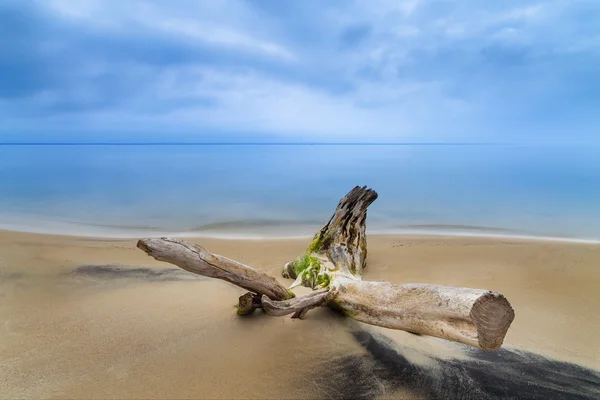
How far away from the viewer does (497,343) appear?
229 centimetres

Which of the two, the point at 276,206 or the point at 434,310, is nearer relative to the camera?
the point at 434,310

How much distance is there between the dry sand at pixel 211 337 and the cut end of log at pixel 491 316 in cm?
74

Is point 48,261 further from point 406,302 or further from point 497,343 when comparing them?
point 497,343

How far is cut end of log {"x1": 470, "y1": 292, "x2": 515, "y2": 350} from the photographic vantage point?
2.21 metres

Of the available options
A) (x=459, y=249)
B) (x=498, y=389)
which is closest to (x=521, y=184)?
(x=459, y=249)

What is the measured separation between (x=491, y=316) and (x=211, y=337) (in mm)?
2255

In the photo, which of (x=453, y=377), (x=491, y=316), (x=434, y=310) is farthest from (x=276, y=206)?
(x=491, y=316)

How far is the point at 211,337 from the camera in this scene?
3234 millimetres

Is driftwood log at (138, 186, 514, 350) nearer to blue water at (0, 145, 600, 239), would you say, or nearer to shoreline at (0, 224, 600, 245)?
shoreline at (0, 224, 600, 245)

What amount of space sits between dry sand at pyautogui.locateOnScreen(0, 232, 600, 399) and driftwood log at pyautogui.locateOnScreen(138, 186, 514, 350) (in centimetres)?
22

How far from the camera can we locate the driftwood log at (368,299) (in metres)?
2.25

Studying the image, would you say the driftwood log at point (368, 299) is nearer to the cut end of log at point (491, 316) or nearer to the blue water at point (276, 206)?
the cut end of log at point (491, 316)

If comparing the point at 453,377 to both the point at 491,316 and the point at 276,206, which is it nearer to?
the point at 491,316

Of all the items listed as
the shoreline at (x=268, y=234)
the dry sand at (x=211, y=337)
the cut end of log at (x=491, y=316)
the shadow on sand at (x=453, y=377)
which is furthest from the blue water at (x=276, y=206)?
the cut end of log at (x=491, y=316)
